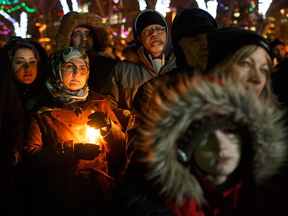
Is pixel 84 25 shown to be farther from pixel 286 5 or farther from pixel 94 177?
pixel 286 5

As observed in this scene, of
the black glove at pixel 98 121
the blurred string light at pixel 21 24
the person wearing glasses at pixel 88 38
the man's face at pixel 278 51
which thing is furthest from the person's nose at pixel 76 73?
the blurred string light at pixel 21 24

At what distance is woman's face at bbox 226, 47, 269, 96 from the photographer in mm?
1506

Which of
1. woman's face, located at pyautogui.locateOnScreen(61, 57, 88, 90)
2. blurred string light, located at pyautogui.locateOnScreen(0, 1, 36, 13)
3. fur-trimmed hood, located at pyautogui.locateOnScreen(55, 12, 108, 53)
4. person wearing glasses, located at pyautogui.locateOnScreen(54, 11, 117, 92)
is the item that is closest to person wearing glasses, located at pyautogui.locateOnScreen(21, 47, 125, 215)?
woman's face, located at pyautogui.locateOnScreen(61, 57, 88, 90)

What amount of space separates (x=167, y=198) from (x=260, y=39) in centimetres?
103

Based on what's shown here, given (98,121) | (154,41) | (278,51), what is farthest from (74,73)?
(278,51)

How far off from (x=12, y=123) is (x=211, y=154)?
1715mm

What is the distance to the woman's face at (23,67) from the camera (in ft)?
10.2

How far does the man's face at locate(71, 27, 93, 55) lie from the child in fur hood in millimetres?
2949

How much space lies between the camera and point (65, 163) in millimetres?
2369

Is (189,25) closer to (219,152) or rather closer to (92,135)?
(92,135)

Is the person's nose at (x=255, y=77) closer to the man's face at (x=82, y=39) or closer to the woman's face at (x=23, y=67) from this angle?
the woman's face at (x=23, y=67)

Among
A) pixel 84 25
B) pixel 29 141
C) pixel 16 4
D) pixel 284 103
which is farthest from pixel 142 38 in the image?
pixel 16 4

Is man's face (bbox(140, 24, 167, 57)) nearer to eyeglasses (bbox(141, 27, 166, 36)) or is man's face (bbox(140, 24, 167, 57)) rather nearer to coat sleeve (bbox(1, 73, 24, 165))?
eyeglasses (bbox(141, 27, 166, 36))

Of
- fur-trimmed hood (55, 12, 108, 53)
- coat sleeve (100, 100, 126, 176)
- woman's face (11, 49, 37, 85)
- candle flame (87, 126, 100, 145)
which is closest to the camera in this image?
candle flame (87, 126, 100, 145)
